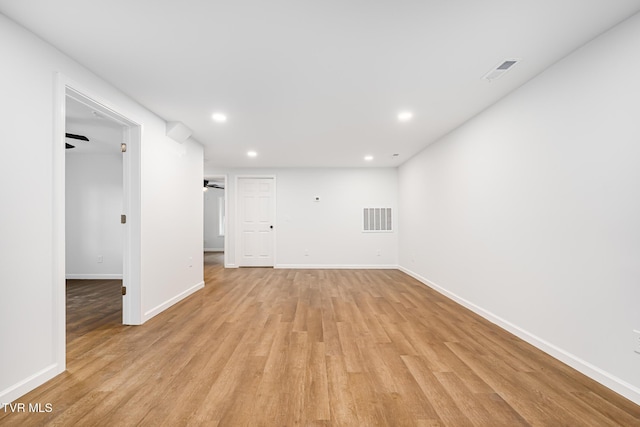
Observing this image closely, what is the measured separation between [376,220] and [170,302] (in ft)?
15.1

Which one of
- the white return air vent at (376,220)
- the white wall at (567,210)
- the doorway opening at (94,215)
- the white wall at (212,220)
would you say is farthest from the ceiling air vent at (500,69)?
the white wall at (212,220)

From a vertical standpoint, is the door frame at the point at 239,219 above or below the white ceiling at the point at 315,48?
below

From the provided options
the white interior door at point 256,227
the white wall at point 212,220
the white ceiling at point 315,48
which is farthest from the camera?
the white wall at point 212,220

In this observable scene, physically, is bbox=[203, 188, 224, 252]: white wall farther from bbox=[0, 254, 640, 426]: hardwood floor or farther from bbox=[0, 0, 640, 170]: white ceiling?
bbox=[0, 0, 640, 170]: white ceiling

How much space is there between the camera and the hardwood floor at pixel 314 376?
5.10 ft

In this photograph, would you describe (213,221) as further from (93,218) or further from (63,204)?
(63,204)

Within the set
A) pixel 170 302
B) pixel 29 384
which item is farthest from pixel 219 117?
pixel 29 384

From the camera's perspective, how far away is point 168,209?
357cm

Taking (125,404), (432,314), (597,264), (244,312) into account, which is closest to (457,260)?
(432,314)

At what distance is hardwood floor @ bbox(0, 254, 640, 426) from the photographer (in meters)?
1.55

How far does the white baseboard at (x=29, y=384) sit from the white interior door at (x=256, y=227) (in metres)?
4.62

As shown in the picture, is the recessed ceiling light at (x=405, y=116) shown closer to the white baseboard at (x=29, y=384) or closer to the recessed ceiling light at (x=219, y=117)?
the recessed ceiling light at (x=219, y=117)

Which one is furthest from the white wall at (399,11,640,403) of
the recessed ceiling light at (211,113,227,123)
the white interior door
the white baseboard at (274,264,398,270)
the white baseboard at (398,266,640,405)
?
the white interior door

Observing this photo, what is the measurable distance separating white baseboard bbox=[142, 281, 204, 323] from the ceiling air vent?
4.23 m
